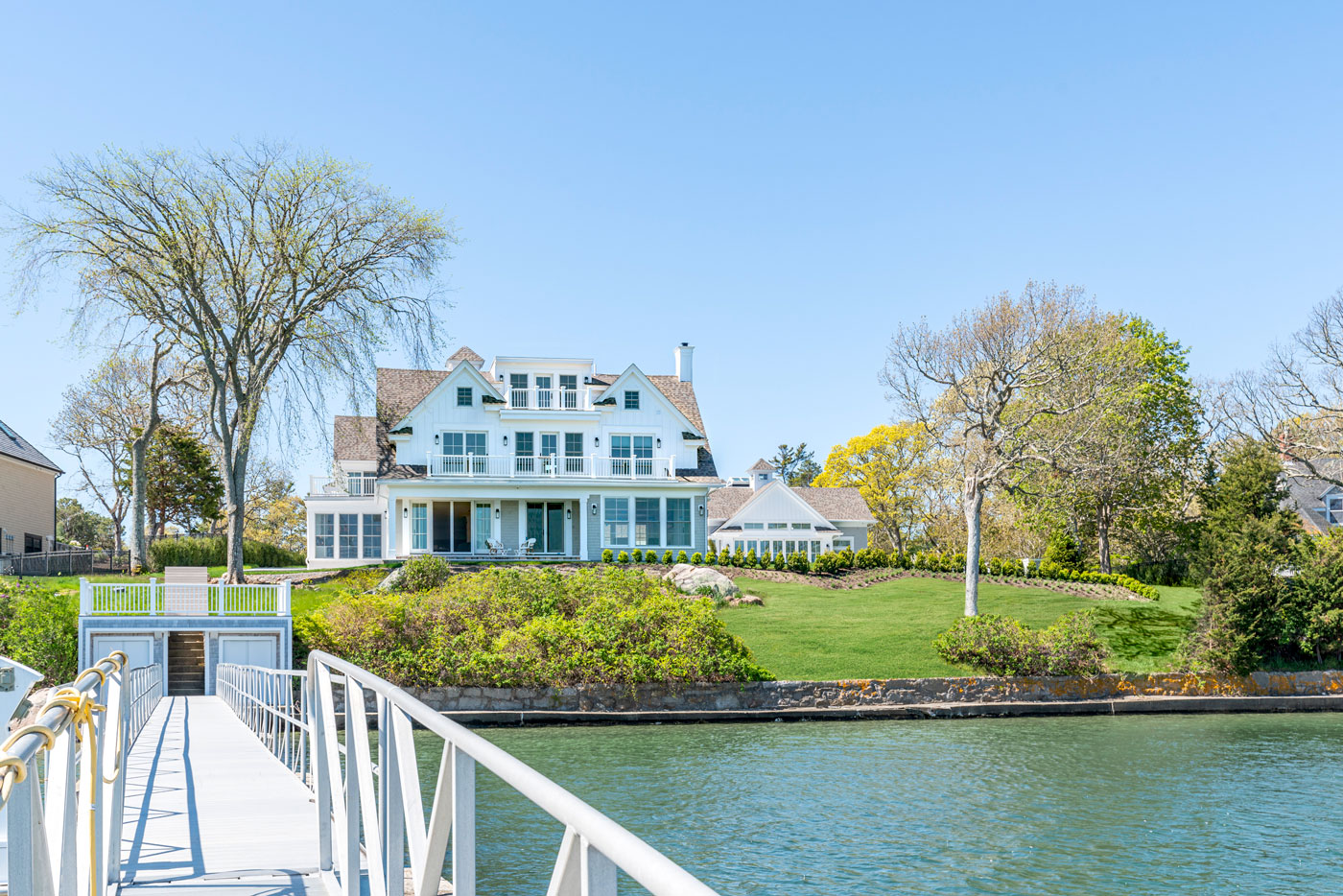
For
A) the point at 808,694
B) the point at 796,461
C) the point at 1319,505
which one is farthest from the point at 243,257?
the point at 796,461

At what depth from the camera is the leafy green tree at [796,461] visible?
95875 millimetres

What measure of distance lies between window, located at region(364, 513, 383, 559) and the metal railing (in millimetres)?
33293

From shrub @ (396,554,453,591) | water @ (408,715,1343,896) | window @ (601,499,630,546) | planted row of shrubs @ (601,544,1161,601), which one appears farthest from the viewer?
window @ (601,499,630,546)

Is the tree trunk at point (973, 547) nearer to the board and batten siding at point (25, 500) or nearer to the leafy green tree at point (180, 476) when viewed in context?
the leafy green tree at point (180, 476)

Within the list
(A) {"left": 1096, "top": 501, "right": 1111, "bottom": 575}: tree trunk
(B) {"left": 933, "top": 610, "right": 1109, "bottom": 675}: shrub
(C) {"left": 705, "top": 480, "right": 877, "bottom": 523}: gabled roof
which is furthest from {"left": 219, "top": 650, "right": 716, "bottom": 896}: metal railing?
(C) {"left": 705, "top": 480, "right": 877, "bottom": 523}: gabled roof

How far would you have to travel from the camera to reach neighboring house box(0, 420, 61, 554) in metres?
37.7

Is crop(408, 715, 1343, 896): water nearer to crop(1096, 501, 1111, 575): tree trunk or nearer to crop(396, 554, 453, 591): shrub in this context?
crop(396, 554, 453, 591): shrub

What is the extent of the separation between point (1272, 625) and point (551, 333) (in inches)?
1200

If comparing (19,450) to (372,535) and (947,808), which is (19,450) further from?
(947,808)

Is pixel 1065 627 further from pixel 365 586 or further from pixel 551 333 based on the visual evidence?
pixel 551 333

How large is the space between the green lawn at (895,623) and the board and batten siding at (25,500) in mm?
26281

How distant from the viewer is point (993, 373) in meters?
29.1

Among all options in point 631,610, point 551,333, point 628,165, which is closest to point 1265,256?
point 628,165

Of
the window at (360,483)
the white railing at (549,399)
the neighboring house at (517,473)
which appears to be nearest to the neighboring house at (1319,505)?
the neighboring house at (517,473)
